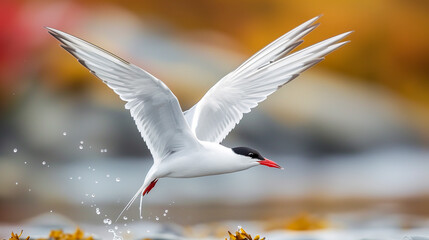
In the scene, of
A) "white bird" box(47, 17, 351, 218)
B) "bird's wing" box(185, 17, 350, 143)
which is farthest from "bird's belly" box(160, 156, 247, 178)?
"bird's wing" box(185, 17, 350, 143)

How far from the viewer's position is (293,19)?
184 inches

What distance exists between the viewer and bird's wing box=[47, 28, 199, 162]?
5.47ft

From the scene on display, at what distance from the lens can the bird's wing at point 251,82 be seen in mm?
1915

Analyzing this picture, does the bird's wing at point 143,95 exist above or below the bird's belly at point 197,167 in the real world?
above

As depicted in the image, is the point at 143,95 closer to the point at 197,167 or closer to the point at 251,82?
the point at 197,167

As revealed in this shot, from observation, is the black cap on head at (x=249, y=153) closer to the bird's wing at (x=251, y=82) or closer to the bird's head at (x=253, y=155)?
the bird's head at (x=253, y=155)

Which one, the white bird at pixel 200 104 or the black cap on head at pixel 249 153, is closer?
the white bird at pixel 200 104

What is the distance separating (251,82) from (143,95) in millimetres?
392

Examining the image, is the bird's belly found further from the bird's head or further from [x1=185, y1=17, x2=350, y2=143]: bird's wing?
[x1=185, y1=17, x2=350, y2=143]: bird's wing

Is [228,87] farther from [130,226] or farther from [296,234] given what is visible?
[130,226]

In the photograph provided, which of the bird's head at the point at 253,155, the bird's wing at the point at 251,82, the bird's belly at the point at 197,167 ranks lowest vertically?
the bird's belly at the point at 197,167

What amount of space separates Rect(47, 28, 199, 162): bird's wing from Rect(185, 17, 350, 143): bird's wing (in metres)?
0.15

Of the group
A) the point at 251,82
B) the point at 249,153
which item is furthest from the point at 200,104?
the point at 249,153

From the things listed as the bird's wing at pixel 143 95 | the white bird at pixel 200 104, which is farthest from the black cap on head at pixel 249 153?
the bird's wing at pixel 143 95
